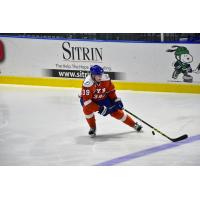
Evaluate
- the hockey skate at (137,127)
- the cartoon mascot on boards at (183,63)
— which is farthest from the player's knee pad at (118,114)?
the cartoon mascot on boards at (183,63)

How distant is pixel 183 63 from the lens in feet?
10.0

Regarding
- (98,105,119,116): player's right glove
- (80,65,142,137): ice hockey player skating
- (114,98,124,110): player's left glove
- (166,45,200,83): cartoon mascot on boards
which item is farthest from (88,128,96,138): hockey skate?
(166,45,200,83): cartoon mascot on boards

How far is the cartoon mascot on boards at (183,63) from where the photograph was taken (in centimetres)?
302

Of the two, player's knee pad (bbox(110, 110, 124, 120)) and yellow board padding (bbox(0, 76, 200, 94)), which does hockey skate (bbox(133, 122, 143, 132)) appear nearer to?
player's knee pad (bbox(110, 110, 124, 120))

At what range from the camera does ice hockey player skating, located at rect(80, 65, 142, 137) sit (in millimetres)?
3082

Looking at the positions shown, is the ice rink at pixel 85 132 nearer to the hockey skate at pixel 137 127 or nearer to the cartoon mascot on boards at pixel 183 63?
the hockey skate at pixel 137 127

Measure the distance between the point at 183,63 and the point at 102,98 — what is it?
27.5 inches

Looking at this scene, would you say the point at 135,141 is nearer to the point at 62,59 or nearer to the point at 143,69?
the point at 143,69

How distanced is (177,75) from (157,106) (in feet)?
0.96

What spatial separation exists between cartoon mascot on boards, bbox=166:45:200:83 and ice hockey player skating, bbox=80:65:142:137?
0.51 m

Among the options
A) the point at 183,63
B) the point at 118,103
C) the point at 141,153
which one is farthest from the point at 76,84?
the point at 183,63

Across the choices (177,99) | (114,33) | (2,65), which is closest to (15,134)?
(2,65)

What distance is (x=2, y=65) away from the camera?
10.3 feet

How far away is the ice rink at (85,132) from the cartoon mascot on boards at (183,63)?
0.52 feet
